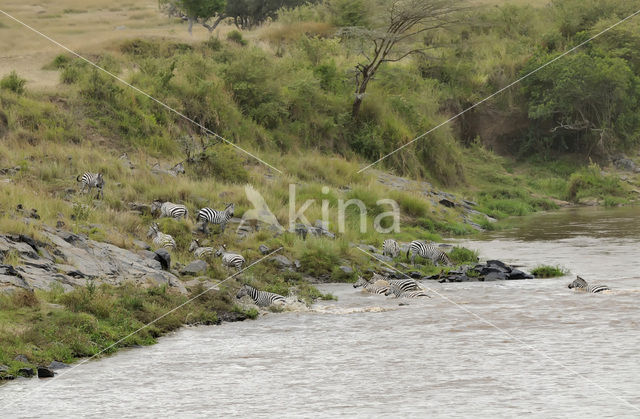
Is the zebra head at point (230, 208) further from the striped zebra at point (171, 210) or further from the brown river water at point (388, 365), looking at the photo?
the brown river water at point (388, 365)

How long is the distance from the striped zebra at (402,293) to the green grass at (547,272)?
2.68 m

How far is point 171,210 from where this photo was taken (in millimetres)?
15867

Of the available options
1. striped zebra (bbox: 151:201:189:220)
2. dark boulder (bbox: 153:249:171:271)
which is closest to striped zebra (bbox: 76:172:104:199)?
striped zebra (bbox: 151:201:189:220)

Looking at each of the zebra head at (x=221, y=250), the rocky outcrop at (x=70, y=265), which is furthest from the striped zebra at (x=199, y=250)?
the rocky outcrop at (x=70, y=265)

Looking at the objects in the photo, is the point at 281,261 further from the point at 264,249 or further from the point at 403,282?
the point at 403,282

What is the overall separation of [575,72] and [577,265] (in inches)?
751

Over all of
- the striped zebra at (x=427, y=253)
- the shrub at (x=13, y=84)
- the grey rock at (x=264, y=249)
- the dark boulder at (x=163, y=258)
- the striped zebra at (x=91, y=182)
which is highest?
the shrub at (x=13, y=84)

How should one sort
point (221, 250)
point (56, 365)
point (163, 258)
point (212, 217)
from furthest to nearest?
1. point (212, 217)
2. point (221, 250)
3. point (163, 258)
4. point (56, 365)

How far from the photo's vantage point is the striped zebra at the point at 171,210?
1584 centimetres

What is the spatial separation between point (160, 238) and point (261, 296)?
2.80 m

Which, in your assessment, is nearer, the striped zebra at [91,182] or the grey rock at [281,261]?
the grey rock at [281,261]

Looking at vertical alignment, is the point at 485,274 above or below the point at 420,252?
below

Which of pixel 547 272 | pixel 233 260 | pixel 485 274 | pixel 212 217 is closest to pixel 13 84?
pixel 212 217

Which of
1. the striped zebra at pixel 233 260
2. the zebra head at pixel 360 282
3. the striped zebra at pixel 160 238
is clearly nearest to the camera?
the striped zebra at pixel 233 260
